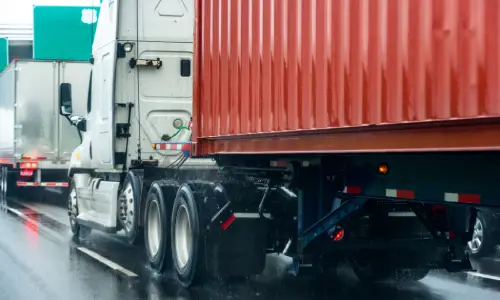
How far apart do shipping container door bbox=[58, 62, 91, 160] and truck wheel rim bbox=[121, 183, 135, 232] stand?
7225 millimetres

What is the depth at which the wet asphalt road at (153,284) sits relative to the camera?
9.32 metres

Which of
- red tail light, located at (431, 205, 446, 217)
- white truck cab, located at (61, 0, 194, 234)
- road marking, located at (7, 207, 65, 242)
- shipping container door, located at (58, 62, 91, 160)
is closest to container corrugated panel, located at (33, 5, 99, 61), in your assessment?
shipping container door, located at (58, 62, 91, 160)

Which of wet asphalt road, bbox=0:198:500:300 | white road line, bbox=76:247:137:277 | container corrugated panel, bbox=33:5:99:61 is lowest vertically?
wet asphalt road, bbox=0:198:500:300

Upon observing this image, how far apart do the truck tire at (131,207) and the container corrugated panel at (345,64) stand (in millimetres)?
3036

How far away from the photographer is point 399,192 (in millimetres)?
6395

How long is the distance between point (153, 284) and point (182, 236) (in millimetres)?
661

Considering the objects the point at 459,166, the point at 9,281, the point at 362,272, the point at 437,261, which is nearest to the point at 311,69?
the point at 459,166

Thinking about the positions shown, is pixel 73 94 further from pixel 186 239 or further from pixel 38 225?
pixel 186 239

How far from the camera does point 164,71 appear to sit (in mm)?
12914

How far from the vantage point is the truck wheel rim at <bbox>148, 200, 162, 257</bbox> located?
1080cm

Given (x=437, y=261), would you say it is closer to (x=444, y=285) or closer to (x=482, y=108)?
(x=444, y=285)

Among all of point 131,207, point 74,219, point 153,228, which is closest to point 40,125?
point 74,219

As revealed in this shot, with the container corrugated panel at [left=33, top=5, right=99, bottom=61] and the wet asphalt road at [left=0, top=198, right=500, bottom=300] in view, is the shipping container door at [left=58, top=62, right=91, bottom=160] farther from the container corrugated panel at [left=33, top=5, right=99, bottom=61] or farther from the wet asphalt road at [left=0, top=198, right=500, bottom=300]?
the container corrugated panel at [left=33, top=5, right=99, bottom=61]

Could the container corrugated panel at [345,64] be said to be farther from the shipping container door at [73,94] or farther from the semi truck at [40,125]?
the semi truck at [40,125]
